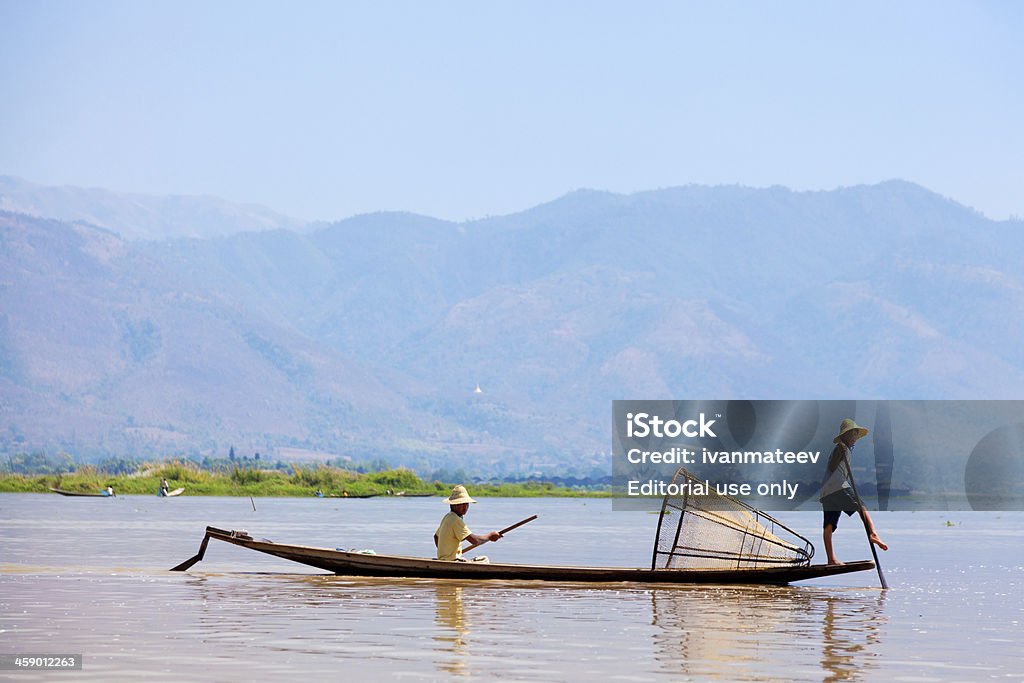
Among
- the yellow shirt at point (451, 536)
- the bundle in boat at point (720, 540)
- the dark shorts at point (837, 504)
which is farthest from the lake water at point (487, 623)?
the dark shorts at point (837, 504)

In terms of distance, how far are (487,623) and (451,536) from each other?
380 centimetres

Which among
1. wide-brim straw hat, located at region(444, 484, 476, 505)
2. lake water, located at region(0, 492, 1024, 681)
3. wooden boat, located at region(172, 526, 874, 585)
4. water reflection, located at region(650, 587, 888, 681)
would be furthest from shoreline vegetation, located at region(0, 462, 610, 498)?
water reflection, located at region(650, 587, 888, 681)

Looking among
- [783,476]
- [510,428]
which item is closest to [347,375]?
[510,428]

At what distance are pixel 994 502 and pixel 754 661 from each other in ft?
269

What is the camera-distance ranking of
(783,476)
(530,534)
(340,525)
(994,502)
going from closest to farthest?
(530,534), (340,525), (994,502), (783,476)

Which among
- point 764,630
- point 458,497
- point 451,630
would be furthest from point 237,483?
point 764,630

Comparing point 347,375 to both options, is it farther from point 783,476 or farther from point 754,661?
point 754,661

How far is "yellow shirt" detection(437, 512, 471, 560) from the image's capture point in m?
21.0

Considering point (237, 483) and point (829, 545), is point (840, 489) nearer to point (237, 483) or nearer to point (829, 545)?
point (829, 545)

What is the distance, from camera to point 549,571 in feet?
70.1

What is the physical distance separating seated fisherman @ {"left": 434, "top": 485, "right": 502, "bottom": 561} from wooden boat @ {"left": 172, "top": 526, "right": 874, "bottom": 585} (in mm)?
198

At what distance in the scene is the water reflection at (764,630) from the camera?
14523 mm

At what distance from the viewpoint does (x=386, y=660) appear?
568 inches

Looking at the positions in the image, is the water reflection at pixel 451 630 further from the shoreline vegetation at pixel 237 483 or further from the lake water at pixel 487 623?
the shoreline vegetation at pixel 237 483
